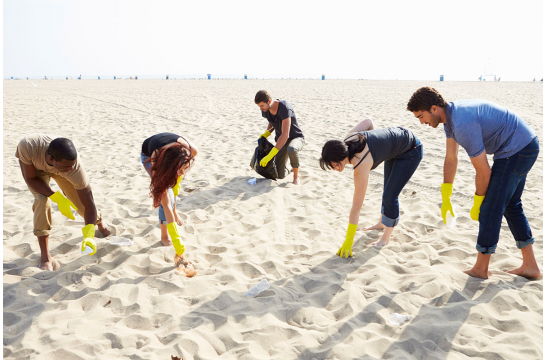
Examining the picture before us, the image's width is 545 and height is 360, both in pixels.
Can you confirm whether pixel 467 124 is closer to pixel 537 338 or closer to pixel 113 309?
pixel 537 338

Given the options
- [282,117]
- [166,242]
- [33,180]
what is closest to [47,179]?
[33,180]

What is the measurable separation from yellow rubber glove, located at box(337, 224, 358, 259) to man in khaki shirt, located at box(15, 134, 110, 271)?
213 cm

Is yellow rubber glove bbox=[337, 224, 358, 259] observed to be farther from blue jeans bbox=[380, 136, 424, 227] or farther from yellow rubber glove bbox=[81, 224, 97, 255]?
yellow rubber glove bbox=[81, 224, 97, 255]

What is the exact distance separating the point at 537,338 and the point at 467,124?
1433 millimetres

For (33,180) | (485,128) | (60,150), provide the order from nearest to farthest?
(485,128)
(60,150)
(33,180)

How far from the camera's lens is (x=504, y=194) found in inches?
98.6

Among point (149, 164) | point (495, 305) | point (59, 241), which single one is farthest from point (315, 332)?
point (59, 241)

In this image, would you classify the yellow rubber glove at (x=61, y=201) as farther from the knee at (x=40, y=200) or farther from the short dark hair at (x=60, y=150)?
the short dark hair at (x=60, y=150)

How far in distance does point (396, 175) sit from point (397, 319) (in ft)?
4.19

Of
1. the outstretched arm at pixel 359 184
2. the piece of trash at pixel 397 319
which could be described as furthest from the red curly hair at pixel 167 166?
the piece of trash at pixel 397 319

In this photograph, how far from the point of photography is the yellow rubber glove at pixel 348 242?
10.1 feet

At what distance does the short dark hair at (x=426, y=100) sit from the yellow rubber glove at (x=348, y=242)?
112 cm

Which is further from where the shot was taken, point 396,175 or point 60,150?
point 396,175

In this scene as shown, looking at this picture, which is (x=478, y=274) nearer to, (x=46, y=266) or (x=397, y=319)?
(x=397, y=319)
